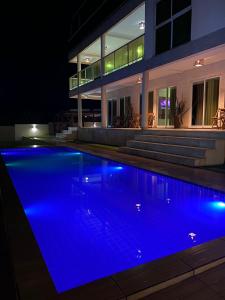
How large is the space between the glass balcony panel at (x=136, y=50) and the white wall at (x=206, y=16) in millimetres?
3354

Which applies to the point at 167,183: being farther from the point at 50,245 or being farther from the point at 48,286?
the point at 48,286

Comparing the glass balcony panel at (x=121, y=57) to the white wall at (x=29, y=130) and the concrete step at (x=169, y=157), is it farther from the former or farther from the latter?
the white wall at (x=29, y=130)

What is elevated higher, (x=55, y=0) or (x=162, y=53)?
(x=55, y=0)

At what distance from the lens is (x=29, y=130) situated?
27812 mm

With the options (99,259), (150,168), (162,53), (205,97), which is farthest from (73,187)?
(205,97)

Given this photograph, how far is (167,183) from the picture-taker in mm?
6012

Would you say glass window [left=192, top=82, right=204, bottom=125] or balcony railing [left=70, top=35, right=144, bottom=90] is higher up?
balcony railing [left=70, top=35, right=144, bottom=90]

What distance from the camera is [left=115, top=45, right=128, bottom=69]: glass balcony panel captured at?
13.0 m

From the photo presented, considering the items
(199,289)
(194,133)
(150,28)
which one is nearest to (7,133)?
(150,28)

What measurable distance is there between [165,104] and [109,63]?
4043mm

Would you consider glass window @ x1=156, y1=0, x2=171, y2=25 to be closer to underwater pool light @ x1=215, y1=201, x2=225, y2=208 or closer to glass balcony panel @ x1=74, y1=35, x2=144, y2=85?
glass balcony panel @ x1=74, y1=35, x2=144, y2=85

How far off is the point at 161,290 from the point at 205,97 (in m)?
10.4

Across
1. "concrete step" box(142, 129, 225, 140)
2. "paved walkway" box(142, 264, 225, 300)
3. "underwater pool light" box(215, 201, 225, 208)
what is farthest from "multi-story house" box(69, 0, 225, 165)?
"paved walkway" box(142, 264, 225, 300)

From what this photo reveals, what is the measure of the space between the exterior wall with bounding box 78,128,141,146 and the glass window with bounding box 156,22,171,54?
3.62 meters
